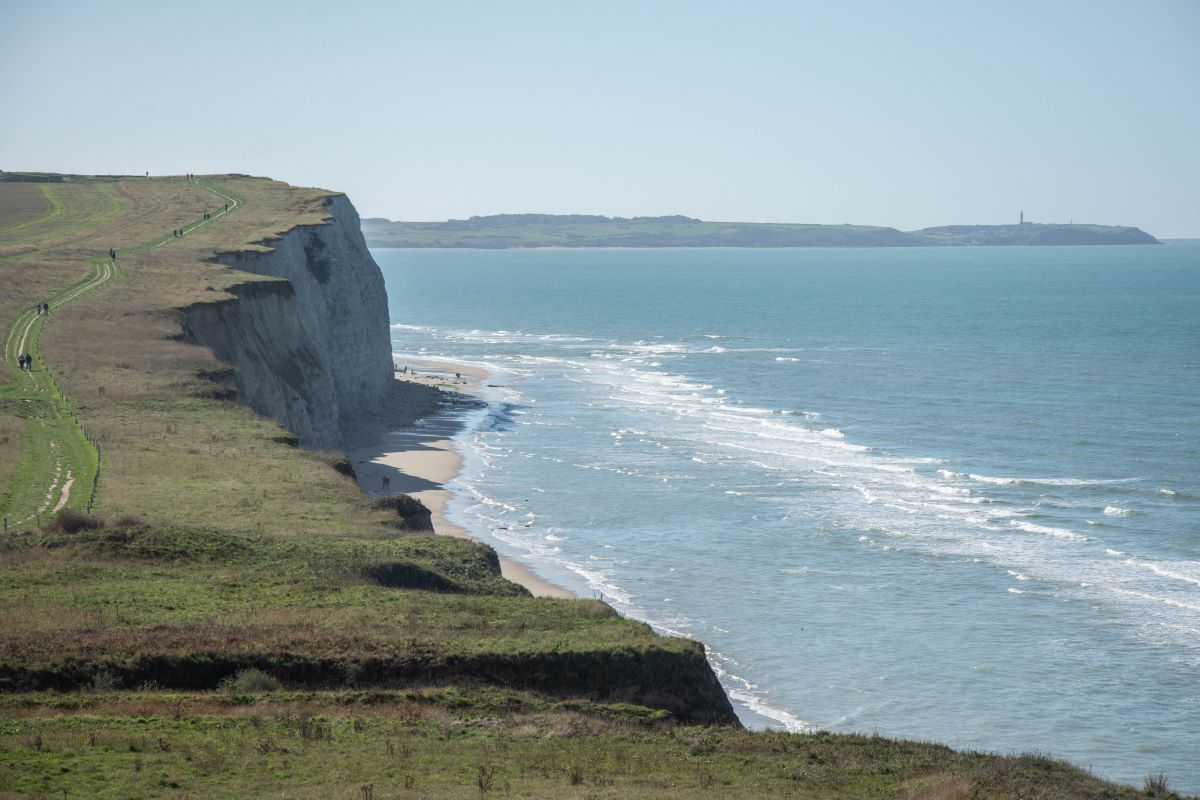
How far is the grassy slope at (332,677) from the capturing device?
19922 mm

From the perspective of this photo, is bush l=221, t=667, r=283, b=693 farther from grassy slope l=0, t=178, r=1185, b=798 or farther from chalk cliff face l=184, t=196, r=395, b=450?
chalk cliff face l=184, t=196, r=395, b=450

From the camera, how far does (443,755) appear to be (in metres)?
20.9

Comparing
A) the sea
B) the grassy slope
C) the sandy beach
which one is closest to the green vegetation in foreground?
the grassy slope

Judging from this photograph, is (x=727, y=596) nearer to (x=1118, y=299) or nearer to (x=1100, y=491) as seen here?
(x=1100, y=491)

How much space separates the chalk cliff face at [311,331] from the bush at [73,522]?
24781mm

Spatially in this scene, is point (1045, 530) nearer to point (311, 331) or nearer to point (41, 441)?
point (41, 441)

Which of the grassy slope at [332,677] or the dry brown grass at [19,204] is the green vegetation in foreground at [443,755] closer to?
the grassy slope at [332,677]

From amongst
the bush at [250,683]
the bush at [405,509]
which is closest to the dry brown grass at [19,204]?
the bush at [405,509]

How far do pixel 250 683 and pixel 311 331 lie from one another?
175ft

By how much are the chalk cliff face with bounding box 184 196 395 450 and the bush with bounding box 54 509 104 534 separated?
2478 centimetres

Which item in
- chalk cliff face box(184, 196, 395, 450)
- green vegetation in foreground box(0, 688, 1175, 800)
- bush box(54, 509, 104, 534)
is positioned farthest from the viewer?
chalk cliff face box(184, 196, 395, 450)

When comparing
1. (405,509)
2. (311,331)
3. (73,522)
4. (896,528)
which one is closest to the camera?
(73,522)

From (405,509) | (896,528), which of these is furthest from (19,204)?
(896,528)

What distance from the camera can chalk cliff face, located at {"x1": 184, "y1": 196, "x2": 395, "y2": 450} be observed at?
196 ft
